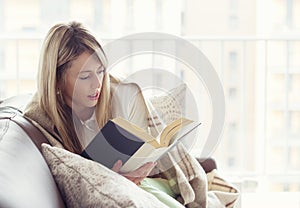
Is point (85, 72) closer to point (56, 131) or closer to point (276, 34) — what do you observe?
point (56, 131)

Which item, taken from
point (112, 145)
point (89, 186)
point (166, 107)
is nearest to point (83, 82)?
point (112, 145)

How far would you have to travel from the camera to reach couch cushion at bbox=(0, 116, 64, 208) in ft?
3.93

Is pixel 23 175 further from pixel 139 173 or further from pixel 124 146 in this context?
pixel 139 173

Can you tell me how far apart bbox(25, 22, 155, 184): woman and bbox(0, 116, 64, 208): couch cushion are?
9.2 inches

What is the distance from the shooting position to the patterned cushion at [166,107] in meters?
2.19

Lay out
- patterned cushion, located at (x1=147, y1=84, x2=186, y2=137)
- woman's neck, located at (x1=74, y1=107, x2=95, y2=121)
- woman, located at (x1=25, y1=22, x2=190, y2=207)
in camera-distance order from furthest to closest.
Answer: patterned cushion, located at (x1=147, y1=84, x2=186, y2=137) < woman's neck, located at (x1=74, y1=107, x2=95, y2=121) < woman, located at (x1=25, y1=22, x2=190, y2=207)

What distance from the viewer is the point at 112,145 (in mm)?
1792

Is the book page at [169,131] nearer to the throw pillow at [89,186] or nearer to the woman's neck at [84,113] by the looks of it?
the woman's neck at [84,113]

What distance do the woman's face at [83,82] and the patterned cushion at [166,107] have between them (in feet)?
0.84

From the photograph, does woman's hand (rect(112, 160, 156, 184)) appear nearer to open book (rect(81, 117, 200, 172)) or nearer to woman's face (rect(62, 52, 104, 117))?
open book (rect(81, 117, 200, 172))

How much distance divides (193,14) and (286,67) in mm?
730

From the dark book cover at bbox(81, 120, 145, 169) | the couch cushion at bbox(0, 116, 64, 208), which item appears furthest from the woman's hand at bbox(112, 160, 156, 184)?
the couch cushion at bbox(0, 116, 64, 208)

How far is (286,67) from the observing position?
12.5 ft

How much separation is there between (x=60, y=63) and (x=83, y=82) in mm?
103
